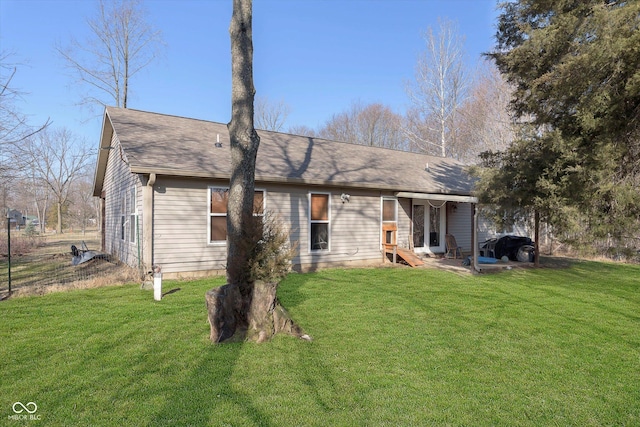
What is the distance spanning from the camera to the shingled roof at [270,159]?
852 cm

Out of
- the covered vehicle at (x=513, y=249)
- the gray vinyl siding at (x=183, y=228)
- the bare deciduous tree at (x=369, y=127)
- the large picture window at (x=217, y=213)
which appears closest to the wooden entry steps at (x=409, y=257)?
the covered vehicle at (x=513, y=249)

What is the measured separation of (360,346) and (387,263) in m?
7.24

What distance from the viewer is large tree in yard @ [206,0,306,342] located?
4.64 m

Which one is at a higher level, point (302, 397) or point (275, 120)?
point (275, 120)

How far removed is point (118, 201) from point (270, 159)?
197 inches

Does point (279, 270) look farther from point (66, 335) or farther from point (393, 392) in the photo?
point (66, 335)

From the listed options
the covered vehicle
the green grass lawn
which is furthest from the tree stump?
the covered vehicle

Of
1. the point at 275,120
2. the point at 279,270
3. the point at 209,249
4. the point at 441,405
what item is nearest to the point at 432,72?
the point at 275,120

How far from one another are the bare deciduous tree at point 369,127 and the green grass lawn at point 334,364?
26.9 metres

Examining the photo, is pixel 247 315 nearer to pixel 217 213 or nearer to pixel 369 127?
pixel 217 213

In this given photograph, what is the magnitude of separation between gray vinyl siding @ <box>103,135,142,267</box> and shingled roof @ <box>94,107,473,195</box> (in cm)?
67

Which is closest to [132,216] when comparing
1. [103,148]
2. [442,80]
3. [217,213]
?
[217,213]

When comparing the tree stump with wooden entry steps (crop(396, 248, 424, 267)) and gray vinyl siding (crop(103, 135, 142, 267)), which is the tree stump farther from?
wooden entry steps (crop(396, 248, 424, 267))

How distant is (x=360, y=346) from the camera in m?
4.44
